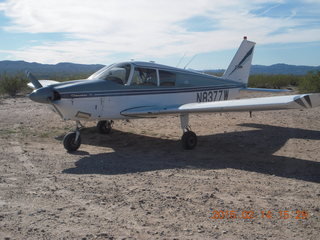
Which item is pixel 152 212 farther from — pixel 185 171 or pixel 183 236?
pixel 185 171

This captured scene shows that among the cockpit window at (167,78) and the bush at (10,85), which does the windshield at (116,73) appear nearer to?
the cockpit window at (167,78)

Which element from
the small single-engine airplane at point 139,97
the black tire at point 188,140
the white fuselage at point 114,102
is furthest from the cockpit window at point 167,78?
the black tire at point 188,140

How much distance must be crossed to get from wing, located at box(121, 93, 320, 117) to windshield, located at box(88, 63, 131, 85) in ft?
2.76

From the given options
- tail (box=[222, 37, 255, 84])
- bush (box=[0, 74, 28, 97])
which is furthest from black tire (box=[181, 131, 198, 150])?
bush (box=[0, 74, 28, 97])

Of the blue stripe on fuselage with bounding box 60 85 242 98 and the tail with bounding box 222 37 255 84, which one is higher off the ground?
the tail with bounding box 222 37 255 84

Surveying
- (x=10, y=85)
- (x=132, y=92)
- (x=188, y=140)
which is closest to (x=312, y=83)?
(x=188, y=140)

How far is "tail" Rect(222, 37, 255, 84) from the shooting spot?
40.5ft

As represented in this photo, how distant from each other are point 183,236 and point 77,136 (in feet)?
16.5

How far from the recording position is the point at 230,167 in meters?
6.70

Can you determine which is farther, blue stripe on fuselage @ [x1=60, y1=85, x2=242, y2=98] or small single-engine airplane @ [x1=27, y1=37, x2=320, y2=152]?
blue stripe on fuselage @ [x1=60, y1=85, x2=242, y2=98]

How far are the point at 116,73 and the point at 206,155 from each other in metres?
3.17

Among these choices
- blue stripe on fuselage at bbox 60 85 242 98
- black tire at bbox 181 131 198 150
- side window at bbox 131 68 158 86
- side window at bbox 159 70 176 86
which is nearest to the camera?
blue stripe on fuselage at bbox 60 85 242 98

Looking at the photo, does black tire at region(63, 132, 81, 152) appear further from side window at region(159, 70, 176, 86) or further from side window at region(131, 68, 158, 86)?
side window at region(159, 70, 176, 86)

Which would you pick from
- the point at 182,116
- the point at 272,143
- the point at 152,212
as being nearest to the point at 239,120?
the point at 272,143
